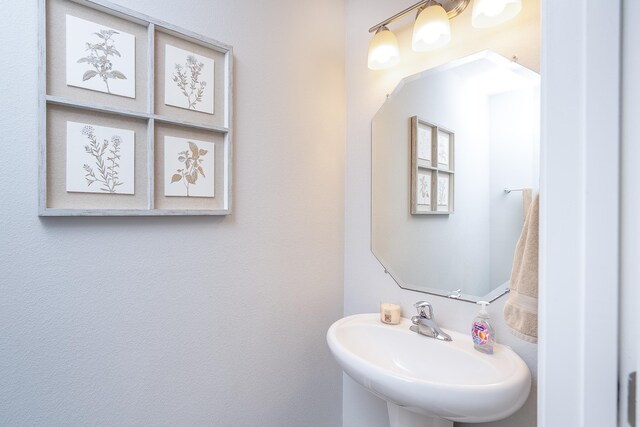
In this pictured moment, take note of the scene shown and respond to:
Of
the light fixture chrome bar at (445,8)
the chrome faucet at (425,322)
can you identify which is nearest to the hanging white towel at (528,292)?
the chrome faucet at (425,322)

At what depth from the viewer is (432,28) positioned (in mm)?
1043

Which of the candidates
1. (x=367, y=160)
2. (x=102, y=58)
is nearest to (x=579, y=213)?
(x=367, y=160)

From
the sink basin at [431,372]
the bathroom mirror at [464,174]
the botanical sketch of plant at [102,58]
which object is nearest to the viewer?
the sink basin at [431,372]

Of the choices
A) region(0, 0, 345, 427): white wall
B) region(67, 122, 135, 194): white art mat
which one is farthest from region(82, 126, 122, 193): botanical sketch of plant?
region(0, 0, 345, 427): white wall

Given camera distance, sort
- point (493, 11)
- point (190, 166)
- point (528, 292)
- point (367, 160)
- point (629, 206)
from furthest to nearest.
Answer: point (367, 160)
point (190, 166)
point (493, 11)
point (528, 292)
point (629, 206)

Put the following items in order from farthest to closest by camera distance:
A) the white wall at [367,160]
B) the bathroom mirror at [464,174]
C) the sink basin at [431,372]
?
1. the white wall at [367,160]
2. the bathroom mirror at [464,174]
3. the sink basin at [431,372]

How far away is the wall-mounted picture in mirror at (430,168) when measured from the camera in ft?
3.70

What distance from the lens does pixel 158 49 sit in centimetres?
94

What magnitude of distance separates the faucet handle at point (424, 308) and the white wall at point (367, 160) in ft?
0.17

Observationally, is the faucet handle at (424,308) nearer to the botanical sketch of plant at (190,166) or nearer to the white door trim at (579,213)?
the white door trim at (579,213)

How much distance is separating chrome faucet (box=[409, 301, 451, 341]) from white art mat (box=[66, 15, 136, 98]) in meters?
1.19

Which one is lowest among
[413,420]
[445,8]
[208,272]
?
[413,420]

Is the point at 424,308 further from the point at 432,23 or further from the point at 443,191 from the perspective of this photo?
the point at 432,23

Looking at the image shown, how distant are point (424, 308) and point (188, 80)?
45.4 inches
